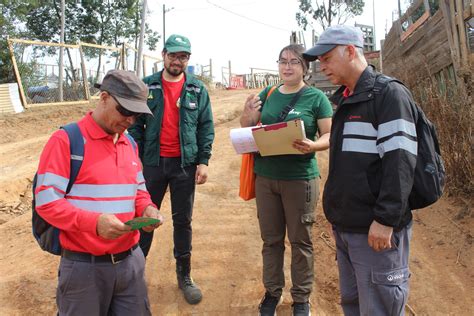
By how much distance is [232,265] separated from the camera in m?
4.09

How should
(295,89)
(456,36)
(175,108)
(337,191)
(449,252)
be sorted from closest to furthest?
(337,191) → (295,89) → (175,108) → (449,252) → (456,36)

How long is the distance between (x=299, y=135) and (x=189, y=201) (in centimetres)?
113

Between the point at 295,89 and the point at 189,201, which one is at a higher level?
the point at 295,89

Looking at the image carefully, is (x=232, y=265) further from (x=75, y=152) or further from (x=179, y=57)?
(x=75, y=152)

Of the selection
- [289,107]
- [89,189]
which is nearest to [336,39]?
[289,107]

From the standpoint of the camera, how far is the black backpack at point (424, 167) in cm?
197

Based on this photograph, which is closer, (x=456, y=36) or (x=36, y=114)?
(x=456, y=36)

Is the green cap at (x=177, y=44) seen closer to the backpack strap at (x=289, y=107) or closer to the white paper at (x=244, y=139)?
the white paper at (x=244, y=139)

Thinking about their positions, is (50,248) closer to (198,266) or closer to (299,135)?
(299,135)

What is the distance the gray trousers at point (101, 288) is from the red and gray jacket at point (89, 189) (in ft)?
0.27

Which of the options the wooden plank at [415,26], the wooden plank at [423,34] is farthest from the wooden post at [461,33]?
the wooden plank at [415,26]

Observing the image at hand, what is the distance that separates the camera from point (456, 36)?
5.32 metres

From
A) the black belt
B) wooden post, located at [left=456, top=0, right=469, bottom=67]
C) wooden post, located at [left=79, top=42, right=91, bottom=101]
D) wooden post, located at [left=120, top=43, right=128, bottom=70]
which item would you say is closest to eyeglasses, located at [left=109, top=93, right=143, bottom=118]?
the black belt

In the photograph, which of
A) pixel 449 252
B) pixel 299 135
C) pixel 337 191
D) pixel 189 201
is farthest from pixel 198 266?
pixel 449 252
